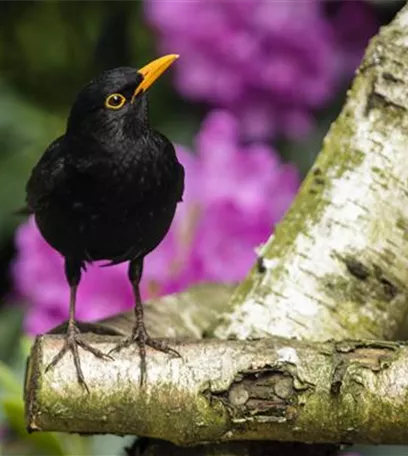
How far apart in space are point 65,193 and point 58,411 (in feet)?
1.03

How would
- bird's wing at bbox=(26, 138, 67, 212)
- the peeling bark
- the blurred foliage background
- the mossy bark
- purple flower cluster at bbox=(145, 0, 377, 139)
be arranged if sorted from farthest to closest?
the blurred foliage background, purple flower cluster at bbox=(145, 0, 377, 139), the mossy bark, bird's wing at bbox=(26, 138, 67, 212), the peeling bark

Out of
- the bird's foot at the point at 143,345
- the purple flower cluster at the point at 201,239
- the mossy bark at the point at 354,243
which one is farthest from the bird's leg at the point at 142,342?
the purple flower cluster at the point at 201,239

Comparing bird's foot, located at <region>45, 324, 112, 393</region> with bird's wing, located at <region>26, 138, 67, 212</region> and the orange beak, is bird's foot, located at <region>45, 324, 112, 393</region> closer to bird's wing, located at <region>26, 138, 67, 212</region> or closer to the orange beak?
bird's wing, located at <region>26, 138, 67, 212</region>

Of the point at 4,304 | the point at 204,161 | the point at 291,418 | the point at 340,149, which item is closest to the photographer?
the point at 291,418

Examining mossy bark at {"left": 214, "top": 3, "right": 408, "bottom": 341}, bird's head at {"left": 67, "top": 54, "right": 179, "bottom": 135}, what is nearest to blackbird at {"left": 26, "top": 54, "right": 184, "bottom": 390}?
bird's head at {"left": 67, "top": 54, "right": 179, "bottom": 135}

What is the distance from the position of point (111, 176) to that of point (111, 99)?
0.36ft

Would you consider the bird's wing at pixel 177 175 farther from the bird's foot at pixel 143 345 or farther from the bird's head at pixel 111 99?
the bird's foot at pixel 143 345

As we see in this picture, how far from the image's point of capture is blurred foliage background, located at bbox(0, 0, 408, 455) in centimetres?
311

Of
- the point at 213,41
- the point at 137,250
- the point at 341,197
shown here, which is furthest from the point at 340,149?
the point at 213,41

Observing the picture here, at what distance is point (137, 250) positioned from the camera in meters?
2.01

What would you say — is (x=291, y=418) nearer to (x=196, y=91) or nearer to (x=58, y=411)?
(x=58, y=411)

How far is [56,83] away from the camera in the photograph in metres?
3.30

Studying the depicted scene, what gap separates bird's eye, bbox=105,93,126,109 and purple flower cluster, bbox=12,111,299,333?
2.04ft

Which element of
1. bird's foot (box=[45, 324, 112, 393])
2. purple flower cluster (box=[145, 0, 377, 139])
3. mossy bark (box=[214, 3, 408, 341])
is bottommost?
bird's foot (box=[45, 324, 112, 393])
